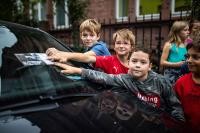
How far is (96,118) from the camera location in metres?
2.19

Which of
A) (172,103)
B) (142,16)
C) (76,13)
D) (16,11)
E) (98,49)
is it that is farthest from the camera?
(16,11)

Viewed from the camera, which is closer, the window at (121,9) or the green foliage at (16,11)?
the window at (121,9)

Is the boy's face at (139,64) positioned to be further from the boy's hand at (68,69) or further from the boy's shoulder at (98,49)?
the boy's shoulder at (98,49)

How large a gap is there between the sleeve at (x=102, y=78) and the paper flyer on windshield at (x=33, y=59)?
30 cm

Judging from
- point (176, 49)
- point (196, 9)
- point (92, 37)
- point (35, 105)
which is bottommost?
point (35, 105)

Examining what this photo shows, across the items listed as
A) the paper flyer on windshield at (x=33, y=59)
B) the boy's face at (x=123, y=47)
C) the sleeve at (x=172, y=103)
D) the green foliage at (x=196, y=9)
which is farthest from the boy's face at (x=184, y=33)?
the paper flyer on windshield at (x=33, y=59)

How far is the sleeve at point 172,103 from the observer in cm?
277

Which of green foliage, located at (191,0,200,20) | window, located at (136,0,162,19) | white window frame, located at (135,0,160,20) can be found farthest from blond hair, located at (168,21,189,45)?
window, located at (136,0,162,19)

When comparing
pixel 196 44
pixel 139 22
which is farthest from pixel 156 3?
pixel 196 44

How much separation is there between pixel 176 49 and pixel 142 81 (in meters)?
1.55

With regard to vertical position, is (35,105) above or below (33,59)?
below

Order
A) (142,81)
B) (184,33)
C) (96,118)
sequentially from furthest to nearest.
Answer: (184,33) < (142,81) < (96,118)

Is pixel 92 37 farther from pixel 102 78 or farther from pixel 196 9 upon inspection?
pixel 196 9

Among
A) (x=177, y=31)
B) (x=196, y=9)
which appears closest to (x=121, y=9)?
(x=196, y=9)
